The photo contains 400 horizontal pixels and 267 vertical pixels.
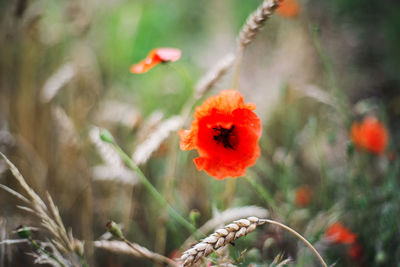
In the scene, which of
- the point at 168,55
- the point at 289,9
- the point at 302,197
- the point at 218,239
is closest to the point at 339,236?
the point at 302,197

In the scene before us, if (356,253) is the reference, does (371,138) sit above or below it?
above

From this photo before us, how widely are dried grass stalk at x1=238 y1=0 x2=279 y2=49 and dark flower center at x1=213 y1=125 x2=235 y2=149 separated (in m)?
0.20

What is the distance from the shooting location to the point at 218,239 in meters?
0.48

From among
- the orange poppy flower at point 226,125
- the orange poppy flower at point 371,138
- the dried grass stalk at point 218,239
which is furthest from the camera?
the orange poppy flower at point 371,138

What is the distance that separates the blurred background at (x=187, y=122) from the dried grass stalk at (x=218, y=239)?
0.89 ft

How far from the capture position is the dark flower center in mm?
697

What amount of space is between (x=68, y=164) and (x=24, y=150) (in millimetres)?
165

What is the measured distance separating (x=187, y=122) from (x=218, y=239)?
622mm

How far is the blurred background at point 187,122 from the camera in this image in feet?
2.94

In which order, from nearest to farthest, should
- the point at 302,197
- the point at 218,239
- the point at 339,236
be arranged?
the point at 218,239, the point at 339,236, the point at 302,197

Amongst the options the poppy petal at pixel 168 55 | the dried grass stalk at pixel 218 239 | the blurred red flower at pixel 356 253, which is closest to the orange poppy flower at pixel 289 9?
the poppy petal at pixel 168 55

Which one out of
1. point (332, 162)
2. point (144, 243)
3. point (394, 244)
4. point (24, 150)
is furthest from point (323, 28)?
point (24, 150)

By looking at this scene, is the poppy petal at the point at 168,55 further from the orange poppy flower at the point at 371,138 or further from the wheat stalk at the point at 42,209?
the orange poppy flower at the point at 371,138

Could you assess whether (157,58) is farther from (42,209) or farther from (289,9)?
(289,9)
